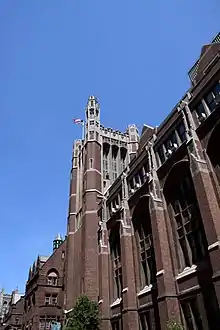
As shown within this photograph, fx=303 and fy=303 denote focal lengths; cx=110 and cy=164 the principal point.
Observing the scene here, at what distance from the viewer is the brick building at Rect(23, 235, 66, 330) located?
4438cm

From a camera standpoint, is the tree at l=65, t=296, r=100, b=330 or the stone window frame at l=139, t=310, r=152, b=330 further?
the tree at l=65, t=296, r=100, b=330

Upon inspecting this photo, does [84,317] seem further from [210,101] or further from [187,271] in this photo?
[210,101]

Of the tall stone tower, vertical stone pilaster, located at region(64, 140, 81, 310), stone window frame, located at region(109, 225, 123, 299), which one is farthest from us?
vertical stone pilaster, located at region(64, 140, 81, 310)

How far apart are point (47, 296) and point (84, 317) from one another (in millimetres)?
22451

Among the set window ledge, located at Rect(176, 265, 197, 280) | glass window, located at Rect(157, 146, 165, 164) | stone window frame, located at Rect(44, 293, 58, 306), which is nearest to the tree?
window ledge, located at Rect(176, 265, 197, 280)

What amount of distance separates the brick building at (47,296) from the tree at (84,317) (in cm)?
1843

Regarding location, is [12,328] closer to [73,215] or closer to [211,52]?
[73,215]

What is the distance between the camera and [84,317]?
26688mm

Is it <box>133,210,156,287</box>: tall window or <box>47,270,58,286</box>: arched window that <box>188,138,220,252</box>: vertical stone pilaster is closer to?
<box>133,210,156,287</box>: tall window

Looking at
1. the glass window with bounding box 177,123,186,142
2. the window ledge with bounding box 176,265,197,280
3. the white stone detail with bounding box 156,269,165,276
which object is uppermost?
the glass window with bounding box 177,123,186,142

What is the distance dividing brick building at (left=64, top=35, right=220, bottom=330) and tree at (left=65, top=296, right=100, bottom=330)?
2175 millimetres

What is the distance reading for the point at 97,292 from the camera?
3456 cm

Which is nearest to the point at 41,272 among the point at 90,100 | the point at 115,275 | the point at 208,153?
the point at 115,275

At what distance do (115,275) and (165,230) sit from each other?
10894 millimetres
